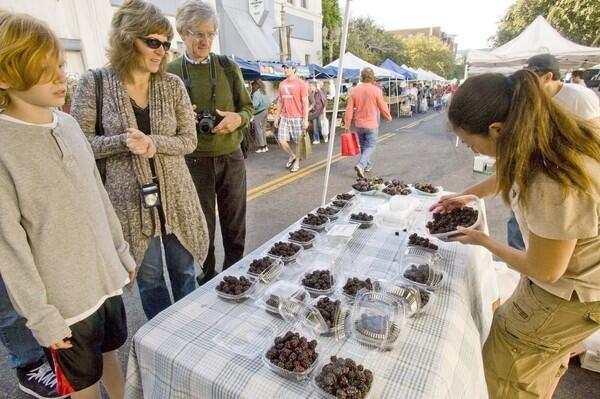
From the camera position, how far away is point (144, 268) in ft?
6.57

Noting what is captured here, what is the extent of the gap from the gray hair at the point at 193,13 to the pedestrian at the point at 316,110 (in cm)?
770

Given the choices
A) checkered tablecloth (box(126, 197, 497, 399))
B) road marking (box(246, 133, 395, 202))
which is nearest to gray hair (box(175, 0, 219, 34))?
checkered tablecloth (box(126, 197, 497, 399))

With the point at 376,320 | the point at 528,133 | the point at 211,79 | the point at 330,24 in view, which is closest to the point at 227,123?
the point at 211,79

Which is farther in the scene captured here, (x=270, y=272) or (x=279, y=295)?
(x=270, y=272)

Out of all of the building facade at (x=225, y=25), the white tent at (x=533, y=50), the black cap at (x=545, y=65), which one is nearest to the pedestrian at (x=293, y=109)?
the building facade at (x=225, y=25)

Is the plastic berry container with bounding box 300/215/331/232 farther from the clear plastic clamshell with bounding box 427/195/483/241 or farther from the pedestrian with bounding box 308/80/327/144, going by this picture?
the pedestrian with bounding box 308/80/327/144

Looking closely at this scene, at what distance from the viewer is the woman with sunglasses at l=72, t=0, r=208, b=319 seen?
5.55 ft

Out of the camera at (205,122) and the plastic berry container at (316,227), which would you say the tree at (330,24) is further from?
the plastic berry container at (316,227)

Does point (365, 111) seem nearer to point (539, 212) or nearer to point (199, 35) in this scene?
point (199, 35)

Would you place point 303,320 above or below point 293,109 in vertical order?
below

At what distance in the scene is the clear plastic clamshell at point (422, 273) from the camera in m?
1.56

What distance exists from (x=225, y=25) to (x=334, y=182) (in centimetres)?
998

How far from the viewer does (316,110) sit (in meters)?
9.99

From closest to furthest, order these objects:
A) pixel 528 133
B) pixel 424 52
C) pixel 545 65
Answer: pixel 528 133 → pixel 545 65 → pixel 424 52
